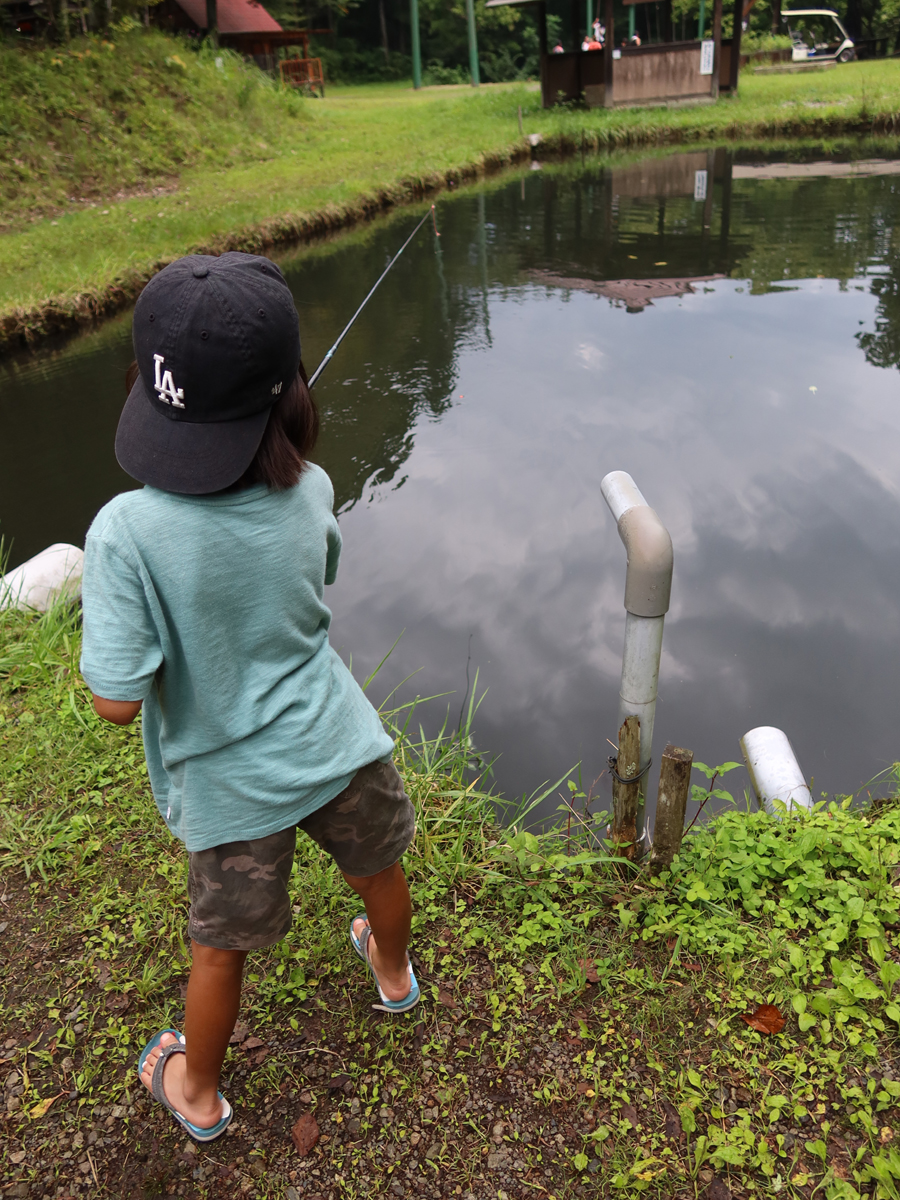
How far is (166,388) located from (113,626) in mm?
332

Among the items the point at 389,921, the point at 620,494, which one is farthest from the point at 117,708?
the point at 620,494

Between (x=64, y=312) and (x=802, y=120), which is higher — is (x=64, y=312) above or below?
below

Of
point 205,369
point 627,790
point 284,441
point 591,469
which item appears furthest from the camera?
point 591,469

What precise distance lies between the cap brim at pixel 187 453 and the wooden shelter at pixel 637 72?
66.0ft

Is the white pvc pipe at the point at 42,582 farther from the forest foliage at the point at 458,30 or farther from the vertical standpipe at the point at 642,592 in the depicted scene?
the forest foliage at the point at 458,30

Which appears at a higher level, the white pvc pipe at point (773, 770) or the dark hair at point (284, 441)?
the dark hair at point (284, 441)

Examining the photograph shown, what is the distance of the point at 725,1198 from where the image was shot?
1.46 m

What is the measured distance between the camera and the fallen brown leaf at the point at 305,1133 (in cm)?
160

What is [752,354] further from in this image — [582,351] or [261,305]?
[261,305]

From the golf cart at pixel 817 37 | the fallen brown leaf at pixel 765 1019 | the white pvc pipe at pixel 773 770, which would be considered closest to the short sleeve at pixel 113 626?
the fallen brown leaf at pixel 765 1019

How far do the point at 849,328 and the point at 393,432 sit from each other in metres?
3.85

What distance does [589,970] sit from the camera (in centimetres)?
190

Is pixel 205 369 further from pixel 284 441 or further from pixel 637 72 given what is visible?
pixel 637 72

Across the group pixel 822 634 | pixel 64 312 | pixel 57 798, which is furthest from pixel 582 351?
pixel 57 798
